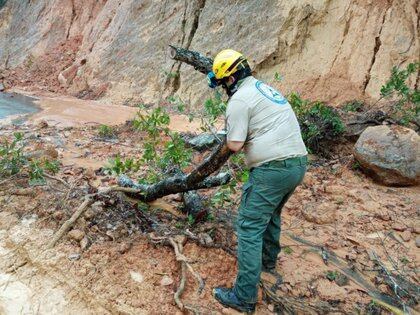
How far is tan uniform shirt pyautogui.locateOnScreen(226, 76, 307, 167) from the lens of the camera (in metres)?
2.57

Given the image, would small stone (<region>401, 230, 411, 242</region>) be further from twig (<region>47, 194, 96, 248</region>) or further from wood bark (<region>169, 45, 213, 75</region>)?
twig (<region>47, 194, 96, 248</region>)

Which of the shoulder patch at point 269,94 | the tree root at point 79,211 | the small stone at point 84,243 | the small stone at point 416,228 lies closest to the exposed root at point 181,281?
the small stone at point 84,243

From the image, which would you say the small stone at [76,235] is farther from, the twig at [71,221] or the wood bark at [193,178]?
the wood bark at [193,178]

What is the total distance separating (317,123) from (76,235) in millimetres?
3695

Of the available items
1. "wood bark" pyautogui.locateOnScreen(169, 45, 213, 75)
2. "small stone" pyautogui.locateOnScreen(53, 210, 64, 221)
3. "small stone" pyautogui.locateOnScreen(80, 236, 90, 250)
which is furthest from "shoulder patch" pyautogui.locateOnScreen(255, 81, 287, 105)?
"small stone" pyautogui.locateOnScreen(53, 210, 64, 221)

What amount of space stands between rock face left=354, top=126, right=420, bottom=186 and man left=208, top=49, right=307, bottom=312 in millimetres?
2544

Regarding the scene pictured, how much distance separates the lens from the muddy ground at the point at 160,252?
2.82 m

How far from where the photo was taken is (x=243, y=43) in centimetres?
1031

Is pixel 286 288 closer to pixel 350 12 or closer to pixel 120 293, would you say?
pixel 120 293

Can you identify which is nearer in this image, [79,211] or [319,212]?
[79,211]

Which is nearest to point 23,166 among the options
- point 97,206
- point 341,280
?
point 97,206

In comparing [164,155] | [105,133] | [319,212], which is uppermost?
[164,155]

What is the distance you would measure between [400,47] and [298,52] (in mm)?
2175

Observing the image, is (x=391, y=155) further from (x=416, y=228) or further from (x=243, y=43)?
(x=243, y=43)
